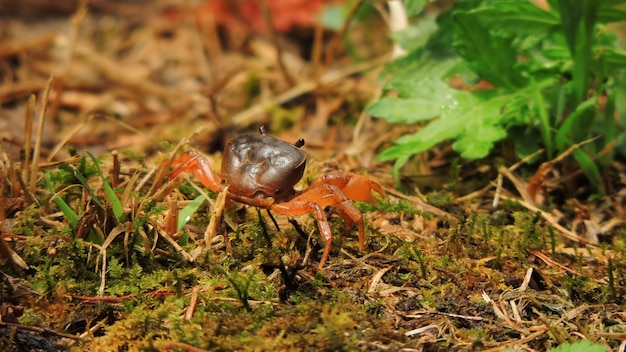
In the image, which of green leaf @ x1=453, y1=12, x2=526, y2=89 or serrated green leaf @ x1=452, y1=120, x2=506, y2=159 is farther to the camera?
green leaf @ x1=453, y1=12, x2=526, y2=89

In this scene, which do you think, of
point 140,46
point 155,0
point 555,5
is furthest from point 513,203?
point 155,0

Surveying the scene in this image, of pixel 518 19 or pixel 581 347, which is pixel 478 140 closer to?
pixel 518 19

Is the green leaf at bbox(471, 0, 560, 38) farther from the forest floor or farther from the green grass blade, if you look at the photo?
A: the green grass blade

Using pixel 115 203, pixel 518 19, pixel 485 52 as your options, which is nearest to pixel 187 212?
pixel 115 203

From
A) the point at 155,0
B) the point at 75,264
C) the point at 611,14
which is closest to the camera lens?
the point at 75,264

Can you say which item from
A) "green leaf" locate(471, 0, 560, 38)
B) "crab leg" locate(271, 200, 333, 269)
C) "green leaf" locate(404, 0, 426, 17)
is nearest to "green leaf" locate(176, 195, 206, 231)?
"crab leg" locate(271, 200, 333, 269)

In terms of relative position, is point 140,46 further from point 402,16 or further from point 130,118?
point 402,16
